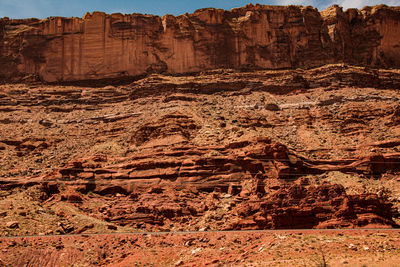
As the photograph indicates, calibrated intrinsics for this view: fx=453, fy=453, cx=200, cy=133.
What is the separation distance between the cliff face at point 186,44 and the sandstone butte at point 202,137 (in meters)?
0.20

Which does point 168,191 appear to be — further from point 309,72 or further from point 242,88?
point 309,72

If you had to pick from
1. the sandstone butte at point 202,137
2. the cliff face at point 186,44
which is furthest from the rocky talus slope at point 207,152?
the cliff face at point 186,44

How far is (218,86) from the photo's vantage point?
5703 centimetres

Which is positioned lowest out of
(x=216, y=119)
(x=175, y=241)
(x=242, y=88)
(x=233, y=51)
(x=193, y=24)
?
(x=175, y=241)

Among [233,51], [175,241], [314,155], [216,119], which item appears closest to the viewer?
[175,241]

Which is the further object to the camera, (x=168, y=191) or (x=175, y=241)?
(x=168, y=191)

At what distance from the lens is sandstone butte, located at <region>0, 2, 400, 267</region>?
22.9 m

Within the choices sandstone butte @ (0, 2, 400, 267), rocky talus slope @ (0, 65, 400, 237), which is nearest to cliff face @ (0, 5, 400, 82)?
sandstone butte @ (0, 2, 400, 267)

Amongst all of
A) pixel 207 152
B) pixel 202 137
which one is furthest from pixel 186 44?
pixel 207 152

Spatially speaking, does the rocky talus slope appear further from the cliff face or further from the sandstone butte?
the cliff face

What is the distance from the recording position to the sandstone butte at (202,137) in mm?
22891

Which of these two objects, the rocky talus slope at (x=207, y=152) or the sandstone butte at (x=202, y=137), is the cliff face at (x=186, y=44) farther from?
the rocky talus slope at (x=207, y=152)

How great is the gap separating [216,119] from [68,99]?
73.7ft

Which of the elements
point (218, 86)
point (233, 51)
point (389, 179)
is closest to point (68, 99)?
point (218, 86)
